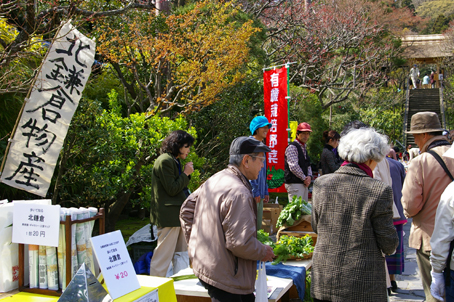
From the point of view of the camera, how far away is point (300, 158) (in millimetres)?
6191

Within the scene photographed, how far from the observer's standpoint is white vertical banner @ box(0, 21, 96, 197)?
136 inches

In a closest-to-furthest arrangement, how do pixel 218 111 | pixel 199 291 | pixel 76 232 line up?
pixel 76 232 → pixel 199 291 → pixel 218 111

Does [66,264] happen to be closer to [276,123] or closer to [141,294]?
[141,294]

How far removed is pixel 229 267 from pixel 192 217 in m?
0.48

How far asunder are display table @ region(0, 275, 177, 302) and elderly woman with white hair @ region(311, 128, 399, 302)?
96 centimetres

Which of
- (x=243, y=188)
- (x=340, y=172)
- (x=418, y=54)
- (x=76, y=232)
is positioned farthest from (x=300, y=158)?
(x=418, y=54)

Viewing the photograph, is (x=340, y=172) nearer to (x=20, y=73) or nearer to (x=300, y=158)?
(x=300, y=158)

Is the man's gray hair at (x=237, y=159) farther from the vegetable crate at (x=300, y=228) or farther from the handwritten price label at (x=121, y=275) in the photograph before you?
the vegetable crate at (x=300, y=228)

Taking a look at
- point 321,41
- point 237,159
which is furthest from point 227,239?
point 321,41

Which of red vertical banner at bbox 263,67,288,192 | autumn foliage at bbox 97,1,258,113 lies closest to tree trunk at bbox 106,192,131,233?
autumn foliage at bbox 97,1,258,113

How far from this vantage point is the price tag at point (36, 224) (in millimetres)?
2156

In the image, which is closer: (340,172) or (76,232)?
(76,232)

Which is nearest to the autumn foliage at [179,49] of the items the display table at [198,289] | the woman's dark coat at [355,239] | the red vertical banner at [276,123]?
the red vertical banner at [276,123]

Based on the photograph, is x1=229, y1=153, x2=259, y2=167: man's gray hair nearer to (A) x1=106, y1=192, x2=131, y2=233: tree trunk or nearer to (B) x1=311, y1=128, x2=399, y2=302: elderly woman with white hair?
(B) x1=311, y1=128, x2=399, y2=302: elderly woman with white hair
